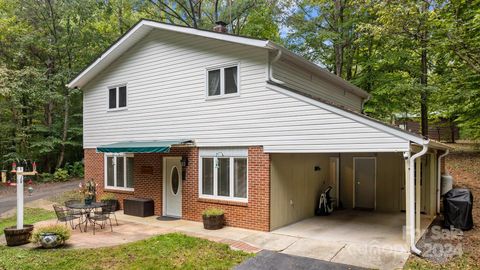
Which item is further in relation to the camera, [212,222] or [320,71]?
[320,71]

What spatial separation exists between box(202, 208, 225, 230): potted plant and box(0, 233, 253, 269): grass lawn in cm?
170

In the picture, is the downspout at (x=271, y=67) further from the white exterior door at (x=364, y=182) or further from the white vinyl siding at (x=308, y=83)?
the white exterior door at (x=364, y=182)

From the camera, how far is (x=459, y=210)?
34.5 ft

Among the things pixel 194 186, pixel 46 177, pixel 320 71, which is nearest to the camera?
pixel 194 186

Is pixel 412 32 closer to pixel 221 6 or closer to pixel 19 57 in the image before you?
pixel 221 6

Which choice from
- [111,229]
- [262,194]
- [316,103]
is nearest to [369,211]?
[262,194]

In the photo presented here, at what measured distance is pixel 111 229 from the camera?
1078cm

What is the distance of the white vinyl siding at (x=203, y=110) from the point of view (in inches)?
363

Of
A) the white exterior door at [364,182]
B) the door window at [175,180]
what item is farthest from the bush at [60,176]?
the white exterior door at [364,182]

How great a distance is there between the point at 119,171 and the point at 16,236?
6054 millimetres

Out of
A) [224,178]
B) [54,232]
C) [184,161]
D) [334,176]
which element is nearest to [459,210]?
[334,176]

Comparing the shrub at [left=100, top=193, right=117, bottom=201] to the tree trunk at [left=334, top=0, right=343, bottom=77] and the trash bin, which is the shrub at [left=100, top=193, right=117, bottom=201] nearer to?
the trash bin

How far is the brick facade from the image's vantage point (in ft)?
34.0

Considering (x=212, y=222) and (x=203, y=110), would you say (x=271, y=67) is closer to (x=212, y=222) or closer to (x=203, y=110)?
(x=203, y=110)
